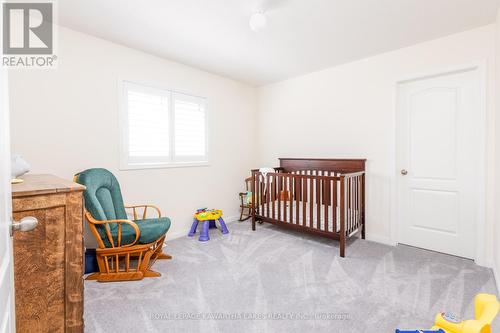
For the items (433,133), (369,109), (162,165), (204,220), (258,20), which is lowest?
(204,220)

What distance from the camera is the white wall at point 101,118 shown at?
2.15 metres

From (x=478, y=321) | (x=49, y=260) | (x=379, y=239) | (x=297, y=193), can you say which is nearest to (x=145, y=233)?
(x=49, y=260)

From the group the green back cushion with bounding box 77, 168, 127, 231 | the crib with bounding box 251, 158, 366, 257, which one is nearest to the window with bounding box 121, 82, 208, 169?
the green back cushion with bounding box 77, 168, 127, 231

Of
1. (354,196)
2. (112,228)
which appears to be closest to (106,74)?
(112,228)

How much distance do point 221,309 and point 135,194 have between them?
174cm

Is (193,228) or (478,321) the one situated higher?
(478,321)

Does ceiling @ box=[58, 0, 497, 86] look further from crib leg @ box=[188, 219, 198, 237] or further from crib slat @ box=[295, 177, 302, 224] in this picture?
crib leg @ box=[188, 219, 198, 237]

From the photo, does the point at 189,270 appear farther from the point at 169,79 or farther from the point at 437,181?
the point at 437,181

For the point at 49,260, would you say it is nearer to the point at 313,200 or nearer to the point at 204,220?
A: the point at 204,220

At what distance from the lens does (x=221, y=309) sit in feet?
5.54

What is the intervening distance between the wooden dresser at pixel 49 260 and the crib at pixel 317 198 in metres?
2.25

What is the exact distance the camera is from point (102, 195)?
2.27m

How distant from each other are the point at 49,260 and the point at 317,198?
2463 mm

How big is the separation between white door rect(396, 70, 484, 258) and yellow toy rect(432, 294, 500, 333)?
176cm
